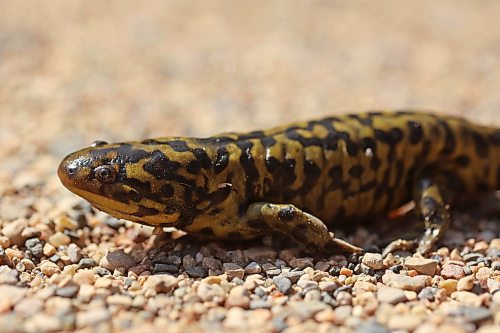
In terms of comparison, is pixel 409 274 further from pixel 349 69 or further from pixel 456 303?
pixel 349 69

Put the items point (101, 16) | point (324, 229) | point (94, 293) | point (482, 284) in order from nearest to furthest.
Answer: point (94, 293)
point (482, 284)
point (324, 229)
point (101, 16)

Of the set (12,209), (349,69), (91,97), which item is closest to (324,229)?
(12,209)

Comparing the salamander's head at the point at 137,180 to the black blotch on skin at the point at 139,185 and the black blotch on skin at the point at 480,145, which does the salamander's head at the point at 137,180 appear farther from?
the black blotch on skin at the point at 480,145

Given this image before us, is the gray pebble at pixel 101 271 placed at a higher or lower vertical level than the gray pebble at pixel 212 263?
higher

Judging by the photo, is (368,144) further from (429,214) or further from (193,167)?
(193,167)

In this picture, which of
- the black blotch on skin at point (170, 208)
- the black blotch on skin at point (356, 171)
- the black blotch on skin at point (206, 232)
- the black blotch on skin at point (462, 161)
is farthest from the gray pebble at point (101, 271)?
the black blotch on skin at point (462, 161)

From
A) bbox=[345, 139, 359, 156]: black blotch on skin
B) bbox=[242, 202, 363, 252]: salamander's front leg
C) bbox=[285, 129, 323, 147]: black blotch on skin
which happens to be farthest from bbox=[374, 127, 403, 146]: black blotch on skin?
bbox=[242, 202, 363, 252]: salamander's front leg
